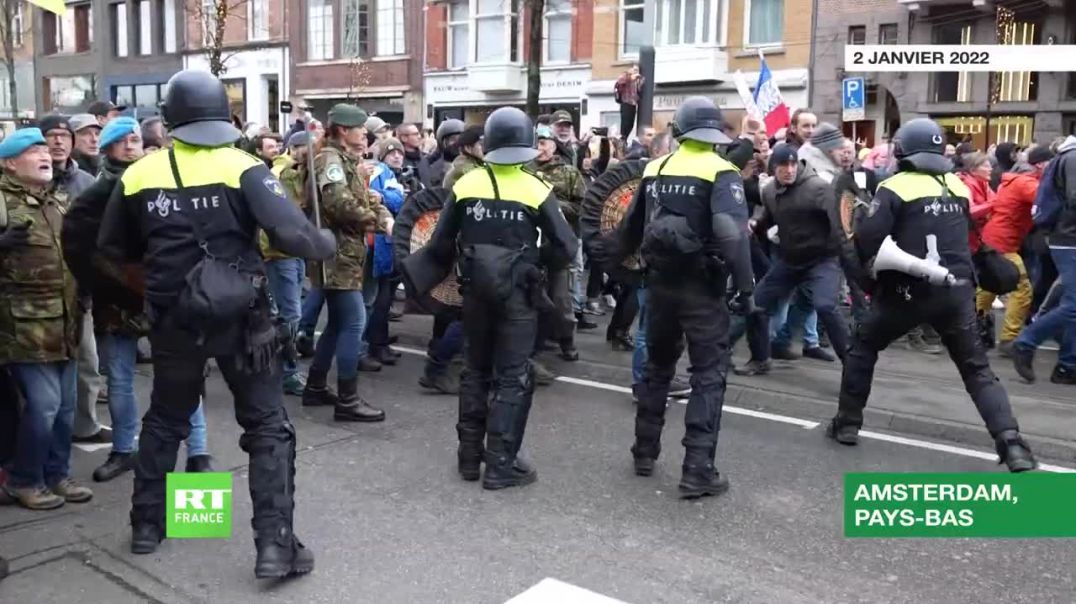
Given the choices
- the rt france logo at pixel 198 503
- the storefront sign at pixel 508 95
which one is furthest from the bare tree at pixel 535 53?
the rt france logo at pixel 198 503

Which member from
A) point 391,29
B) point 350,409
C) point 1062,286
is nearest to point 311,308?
point 350,409

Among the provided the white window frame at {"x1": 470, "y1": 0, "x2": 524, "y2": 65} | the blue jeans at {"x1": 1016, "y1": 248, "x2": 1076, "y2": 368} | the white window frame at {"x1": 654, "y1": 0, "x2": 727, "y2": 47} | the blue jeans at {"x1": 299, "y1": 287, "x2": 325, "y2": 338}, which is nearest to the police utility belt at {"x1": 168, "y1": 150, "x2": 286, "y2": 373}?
the blue jeans at {"x1": 299, "y1": 287, "x2": 325, "y2": 338}

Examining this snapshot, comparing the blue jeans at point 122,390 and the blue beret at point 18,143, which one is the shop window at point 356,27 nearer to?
the blue jeans at point 122,390

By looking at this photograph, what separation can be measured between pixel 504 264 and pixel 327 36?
30671 mm

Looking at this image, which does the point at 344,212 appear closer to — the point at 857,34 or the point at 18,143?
the point at 18,143

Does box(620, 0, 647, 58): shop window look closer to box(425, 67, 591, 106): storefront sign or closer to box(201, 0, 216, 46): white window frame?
box(425, 67, 591, 106): storefront sign

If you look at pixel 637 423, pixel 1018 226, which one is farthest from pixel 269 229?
pixel 1018 226

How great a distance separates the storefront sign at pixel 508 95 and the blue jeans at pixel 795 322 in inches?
804

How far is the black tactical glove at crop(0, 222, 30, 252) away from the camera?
4.61 metres

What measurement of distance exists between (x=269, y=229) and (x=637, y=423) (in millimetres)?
2524

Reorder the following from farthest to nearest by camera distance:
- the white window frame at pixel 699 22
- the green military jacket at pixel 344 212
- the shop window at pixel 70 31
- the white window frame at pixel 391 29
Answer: the shop window at pixel 70 31
the white window frame at pixel 391 29
the white window frame at pixel 699 22
the green military jacket at pixel 344 212

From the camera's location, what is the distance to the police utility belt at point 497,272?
523 cm

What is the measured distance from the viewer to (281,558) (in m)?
4.12

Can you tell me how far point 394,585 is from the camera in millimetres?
4137
